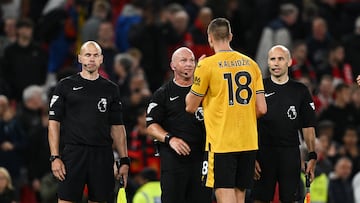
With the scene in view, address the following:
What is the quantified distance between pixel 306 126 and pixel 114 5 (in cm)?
906

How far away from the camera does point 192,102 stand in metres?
13.6

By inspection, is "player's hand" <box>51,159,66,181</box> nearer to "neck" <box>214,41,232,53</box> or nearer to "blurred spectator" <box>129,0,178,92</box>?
"neck" <box>214,41,232,53</box>

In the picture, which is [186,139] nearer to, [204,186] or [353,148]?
[204,186]

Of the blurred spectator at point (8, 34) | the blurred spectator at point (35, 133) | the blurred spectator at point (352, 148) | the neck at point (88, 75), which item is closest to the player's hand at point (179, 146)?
the neck at point (88, 75)

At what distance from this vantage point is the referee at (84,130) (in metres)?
14.3

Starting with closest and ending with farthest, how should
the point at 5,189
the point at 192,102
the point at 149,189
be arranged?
the point at 192,102 → the point at 149,189 → the point at 5,189

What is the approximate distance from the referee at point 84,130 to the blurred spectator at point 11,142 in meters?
4.47

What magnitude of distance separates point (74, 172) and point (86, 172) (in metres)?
0.16

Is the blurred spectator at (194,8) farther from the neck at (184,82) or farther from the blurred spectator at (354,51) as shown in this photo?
the neck at (184,82)

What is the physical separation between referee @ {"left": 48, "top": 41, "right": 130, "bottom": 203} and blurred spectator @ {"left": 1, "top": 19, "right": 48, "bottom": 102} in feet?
20.8

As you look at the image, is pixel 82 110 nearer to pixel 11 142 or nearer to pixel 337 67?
pixel 11 142

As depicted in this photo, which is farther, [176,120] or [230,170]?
[176,120]

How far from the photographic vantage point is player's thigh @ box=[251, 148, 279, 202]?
1488cm

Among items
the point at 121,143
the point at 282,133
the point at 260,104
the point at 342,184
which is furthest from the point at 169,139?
the point at 342,184
